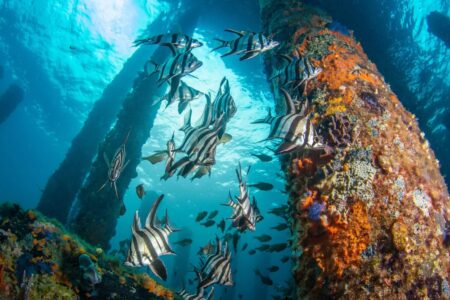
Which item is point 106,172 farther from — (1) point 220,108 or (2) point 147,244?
(2) point 147,244

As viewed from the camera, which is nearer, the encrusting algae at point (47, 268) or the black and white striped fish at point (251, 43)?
the encrusting algae at point (47, 268)

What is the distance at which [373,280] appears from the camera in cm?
262

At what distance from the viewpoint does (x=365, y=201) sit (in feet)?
9.50

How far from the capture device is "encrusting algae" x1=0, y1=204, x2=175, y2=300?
2.68 metres

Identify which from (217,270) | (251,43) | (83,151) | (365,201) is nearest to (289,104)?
(251,43)

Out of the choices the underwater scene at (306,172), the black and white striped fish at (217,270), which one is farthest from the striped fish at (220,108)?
the black and white striped fish at (217,270)

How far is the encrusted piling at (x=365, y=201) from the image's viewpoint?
2654mm

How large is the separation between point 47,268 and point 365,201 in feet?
11.4

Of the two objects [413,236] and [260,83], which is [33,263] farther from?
[260,83]

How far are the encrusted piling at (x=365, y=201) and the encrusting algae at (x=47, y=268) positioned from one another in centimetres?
230

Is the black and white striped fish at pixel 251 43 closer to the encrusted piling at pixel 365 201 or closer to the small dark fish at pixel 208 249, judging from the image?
the encrusted piling at pixel 365 201

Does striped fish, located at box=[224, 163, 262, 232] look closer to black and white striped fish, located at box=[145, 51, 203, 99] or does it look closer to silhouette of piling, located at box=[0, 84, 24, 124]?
black and white striped fish, located at box=[145, 51, 203, 99]

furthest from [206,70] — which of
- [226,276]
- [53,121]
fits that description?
[53,121]

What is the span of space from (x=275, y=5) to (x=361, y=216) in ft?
18.1
